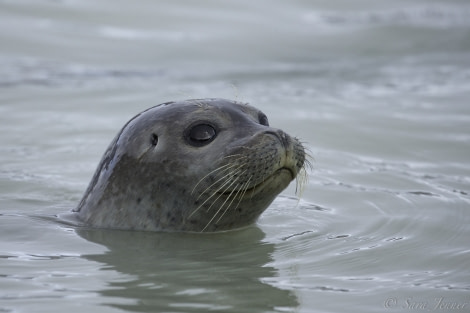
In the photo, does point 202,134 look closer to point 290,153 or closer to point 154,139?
point 154,139

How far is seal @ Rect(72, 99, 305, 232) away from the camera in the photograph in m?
5.90

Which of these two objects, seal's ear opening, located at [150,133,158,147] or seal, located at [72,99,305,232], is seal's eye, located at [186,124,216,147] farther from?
seal's ear opening, located at [150,133,158,147]

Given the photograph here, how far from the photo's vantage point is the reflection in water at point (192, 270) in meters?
4.95

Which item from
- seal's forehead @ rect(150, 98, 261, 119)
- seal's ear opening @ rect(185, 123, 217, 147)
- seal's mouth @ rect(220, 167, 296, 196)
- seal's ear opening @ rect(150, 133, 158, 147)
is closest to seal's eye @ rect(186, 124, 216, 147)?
seal's ear opening @ rect(185, 123, 217, 147)

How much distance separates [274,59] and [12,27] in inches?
143

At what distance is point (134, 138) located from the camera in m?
6.28

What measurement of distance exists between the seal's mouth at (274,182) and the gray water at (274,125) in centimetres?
36

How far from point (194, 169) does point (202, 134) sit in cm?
22

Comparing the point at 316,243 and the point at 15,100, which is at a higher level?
the point at 15,100

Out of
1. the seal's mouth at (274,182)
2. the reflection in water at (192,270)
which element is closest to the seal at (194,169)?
the seal's mouth at (274,182)

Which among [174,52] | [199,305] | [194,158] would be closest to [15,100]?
[174,52]

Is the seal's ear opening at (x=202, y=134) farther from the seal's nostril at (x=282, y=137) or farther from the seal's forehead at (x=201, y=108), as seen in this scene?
the seal's nostril at (x=282, y=137)

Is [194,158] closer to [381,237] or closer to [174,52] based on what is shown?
[381,237]

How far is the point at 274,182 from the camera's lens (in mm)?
5945
